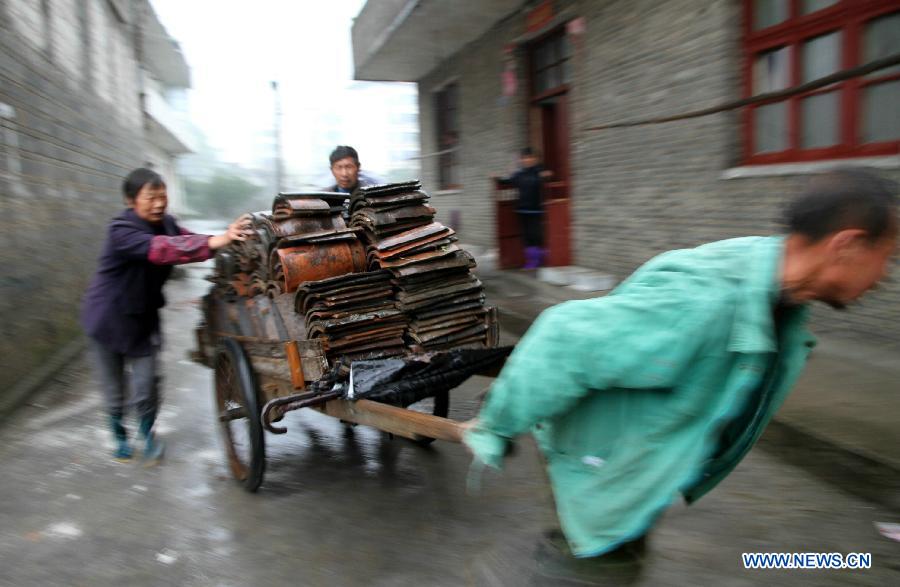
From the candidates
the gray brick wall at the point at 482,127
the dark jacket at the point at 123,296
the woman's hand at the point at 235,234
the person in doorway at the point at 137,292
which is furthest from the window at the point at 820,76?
the gray brick wall at the point at 482,127

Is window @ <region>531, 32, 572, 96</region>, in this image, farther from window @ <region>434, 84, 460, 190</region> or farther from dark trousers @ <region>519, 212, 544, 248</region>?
window @ <region>434, 84, 460, 190</region>


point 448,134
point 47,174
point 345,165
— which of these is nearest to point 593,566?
point 345,165

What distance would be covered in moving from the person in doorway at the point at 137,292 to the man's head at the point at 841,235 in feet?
9.56

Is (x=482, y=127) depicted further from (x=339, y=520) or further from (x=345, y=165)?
(x=339, y=520)

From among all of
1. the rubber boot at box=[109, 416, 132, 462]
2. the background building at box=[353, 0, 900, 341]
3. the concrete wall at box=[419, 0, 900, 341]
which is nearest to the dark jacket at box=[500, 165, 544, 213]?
the background building at box=[353, 0, 900, 341]

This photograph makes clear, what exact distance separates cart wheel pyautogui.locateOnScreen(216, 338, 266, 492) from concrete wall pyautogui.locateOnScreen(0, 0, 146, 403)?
258cm

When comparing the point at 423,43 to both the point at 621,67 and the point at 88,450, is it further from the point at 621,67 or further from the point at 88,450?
the point at 88,450

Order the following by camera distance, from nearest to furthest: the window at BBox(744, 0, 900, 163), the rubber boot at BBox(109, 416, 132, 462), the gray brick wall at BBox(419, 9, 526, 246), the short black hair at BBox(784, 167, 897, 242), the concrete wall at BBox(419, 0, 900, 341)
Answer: the short black hair at BBox(784, 167, 897, 242) → the rubber boot at BBox(109, 416, 132, 462) → the window at BBox(744, 0, 900, 163) → the concrete wall at BBox(419, 0, 900, 341) → the gray brick wall at BBox(419, 9, 526, 246)

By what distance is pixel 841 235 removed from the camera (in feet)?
4.15

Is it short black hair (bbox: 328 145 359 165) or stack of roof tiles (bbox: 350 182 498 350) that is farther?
short black hair (bbox: 328 145 359 165)

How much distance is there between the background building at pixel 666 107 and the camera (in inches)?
211

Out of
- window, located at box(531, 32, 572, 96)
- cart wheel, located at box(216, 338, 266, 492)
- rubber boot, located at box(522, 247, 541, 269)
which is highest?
window, located at box(531, 32, 572, 96)

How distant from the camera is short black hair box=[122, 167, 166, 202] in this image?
3.79 meters

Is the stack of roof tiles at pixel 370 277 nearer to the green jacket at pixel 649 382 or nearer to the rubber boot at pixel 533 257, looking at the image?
the green jacket at pixel 649 382
